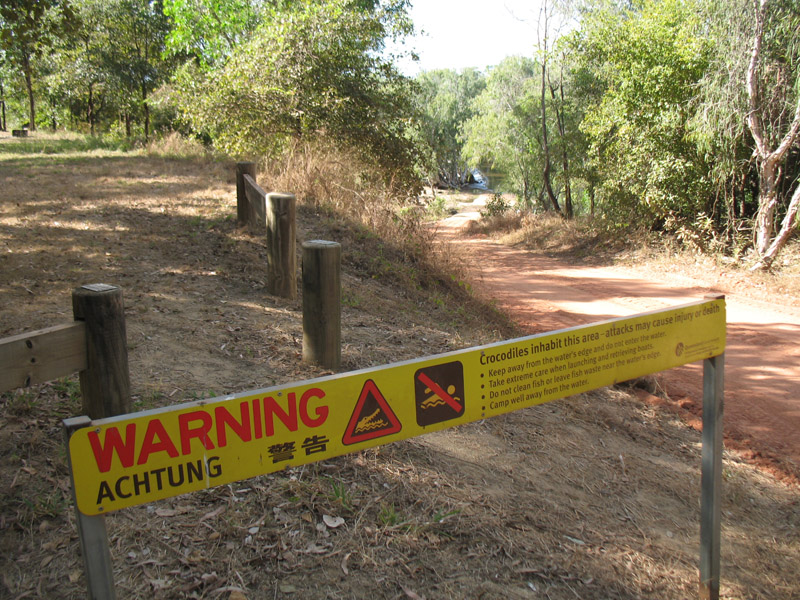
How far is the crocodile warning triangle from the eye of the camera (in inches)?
82.4

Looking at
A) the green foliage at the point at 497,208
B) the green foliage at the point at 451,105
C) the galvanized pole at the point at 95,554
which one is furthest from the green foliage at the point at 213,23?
the green foliage at the point at 451,105

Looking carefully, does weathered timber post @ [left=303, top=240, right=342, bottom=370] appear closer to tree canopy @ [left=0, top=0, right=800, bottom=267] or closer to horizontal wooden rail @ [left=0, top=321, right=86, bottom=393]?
horizontal wooden rail @ [left=0, top=321, right=86, bottom=393]

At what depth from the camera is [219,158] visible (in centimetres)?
1462

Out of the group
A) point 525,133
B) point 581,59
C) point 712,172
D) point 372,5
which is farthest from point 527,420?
point 525,133

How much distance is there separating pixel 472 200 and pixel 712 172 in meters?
38.9

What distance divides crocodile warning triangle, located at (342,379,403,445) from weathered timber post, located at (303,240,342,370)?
2.53 m

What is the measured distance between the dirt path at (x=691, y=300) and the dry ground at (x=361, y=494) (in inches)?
26.2

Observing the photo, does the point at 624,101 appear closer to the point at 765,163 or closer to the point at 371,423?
the point at 765,163

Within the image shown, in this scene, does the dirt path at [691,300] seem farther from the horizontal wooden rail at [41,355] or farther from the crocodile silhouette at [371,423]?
the horizontal wooden rail at [41,355]

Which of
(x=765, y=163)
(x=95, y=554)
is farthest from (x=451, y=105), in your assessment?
(x=95, y=554)

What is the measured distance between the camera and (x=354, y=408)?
6.84ft

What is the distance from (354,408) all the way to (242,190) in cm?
639

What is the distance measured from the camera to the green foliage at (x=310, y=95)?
13.0 meters

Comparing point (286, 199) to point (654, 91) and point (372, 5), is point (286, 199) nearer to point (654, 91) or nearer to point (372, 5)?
point (654, 91)
